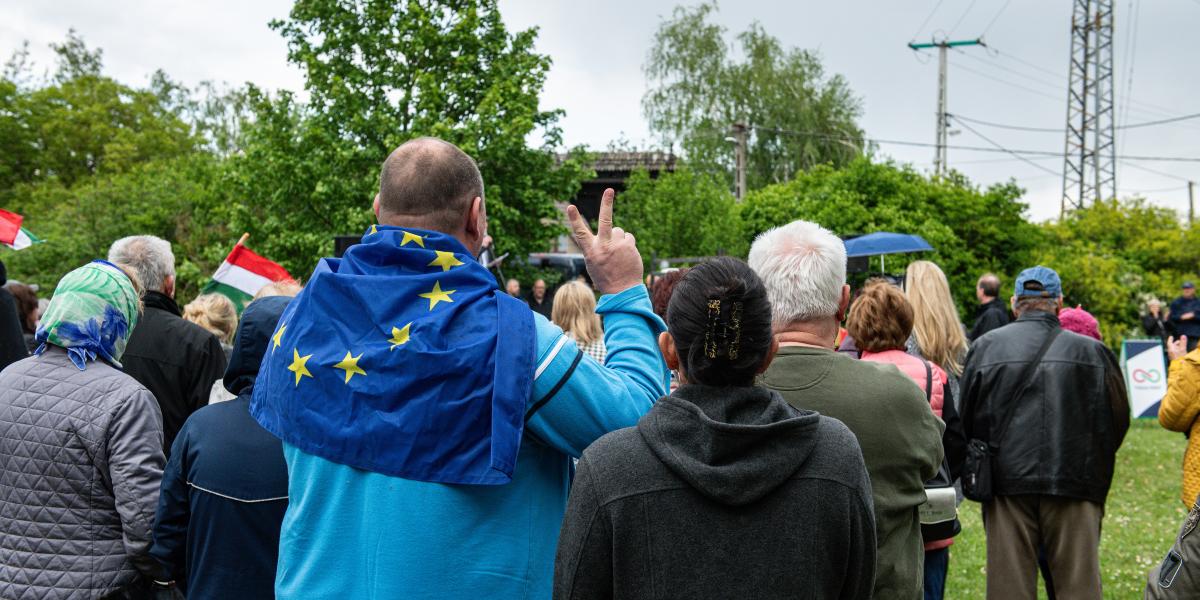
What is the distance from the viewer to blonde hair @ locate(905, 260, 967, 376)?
520 centimetres

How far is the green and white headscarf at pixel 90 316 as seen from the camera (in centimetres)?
318

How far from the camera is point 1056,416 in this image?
15.6 feet

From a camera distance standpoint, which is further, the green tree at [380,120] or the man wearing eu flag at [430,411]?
the green tree at [380,120]

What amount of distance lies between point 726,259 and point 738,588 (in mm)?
686

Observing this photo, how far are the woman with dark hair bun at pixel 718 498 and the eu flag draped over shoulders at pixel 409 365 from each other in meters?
0.23

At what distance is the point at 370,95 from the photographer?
20.8m

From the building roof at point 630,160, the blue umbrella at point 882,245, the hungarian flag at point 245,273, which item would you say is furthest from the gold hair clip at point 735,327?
the building roof at point 630,160

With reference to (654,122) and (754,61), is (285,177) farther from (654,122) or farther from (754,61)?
(754,61)

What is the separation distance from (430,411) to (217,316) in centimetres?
413

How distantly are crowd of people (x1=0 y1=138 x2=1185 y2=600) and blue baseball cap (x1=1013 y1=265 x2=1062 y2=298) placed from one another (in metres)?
2.62

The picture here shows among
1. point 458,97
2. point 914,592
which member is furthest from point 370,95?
point 914,592

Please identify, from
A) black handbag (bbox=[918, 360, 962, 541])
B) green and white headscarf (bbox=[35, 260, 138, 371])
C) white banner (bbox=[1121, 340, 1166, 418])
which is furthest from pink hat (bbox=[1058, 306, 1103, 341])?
green and white headscarf (bbox=[35, 260, 138, 371])

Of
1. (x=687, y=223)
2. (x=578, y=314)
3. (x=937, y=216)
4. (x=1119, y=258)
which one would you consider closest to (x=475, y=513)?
(x=578, y=314)

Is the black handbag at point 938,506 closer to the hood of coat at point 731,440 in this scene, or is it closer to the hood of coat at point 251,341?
the hood of coat at point 731,440
